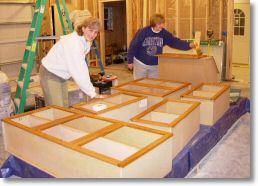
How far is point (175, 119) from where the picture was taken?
2141mm

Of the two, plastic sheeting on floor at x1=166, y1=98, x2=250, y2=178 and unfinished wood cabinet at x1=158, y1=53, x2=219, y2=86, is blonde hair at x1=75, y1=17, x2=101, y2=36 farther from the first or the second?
unfinished wood cabinet at x1=158, y1=53, x2=219, y2=86

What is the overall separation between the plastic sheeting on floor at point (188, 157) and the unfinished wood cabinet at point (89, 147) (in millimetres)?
70

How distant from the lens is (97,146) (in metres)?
1.95

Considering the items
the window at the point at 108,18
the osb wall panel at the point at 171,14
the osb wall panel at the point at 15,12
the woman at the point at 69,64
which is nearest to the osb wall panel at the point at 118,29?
the window at the point at 108,18

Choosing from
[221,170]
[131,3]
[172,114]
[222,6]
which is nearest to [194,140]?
[172,114]

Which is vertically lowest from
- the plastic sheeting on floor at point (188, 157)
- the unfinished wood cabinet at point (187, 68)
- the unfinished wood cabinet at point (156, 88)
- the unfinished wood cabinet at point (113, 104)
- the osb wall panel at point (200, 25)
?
the plastic sheeting on floor at point (188, 157)

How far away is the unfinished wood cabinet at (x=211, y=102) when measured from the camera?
2613mm

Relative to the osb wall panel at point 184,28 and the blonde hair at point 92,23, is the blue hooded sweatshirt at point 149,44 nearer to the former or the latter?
the blonde hair at point 92,23

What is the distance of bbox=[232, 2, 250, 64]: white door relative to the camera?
778cm

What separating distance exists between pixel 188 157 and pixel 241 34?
661cm

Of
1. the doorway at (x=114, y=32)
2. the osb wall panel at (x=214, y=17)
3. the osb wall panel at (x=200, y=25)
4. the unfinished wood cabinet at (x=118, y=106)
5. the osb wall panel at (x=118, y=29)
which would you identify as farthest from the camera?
the osb wall panel at (x=118, y=29)

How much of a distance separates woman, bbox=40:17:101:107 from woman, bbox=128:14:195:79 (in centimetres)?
120

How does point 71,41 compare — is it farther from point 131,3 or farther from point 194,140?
point 131,3

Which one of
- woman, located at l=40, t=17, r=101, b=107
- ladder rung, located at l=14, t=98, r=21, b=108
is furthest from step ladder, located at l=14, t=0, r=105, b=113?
woman, located at l=40, t=17, r=101, b=107
